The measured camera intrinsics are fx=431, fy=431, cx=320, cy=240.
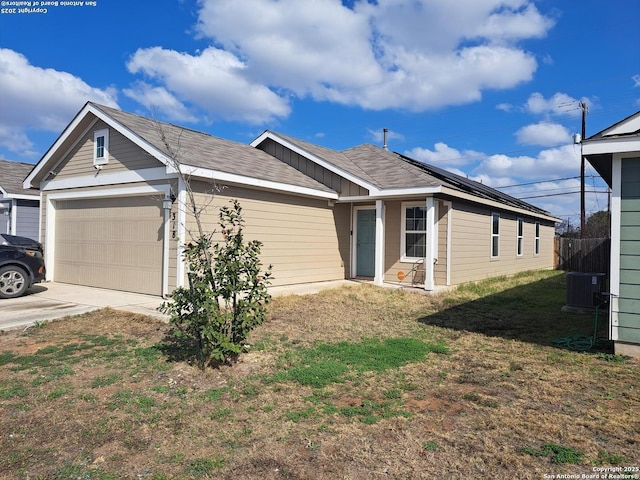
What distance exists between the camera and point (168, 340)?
5891 millimetres

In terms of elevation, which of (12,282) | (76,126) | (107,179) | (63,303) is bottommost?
(63,303)

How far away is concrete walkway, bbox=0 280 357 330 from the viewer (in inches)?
282

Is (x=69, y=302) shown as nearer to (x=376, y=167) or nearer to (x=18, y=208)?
(x=376, y=167)

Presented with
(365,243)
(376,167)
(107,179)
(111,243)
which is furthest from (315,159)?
(111,243)

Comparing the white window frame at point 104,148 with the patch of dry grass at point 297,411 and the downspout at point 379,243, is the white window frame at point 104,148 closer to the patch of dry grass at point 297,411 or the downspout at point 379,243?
the patch of dry grass at point 297,411

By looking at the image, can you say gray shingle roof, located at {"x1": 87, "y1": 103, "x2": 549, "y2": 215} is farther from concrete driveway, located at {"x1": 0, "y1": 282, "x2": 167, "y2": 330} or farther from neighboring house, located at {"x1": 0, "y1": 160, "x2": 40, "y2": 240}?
neighboring house, located at {"x1": 0, "y1": 160, "x2": 40, "y2": 240}

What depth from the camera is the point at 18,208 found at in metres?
15.3

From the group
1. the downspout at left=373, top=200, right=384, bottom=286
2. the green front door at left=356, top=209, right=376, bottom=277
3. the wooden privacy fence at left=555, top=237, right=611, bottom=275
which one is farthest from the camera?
the wooden privacy fence at left=555, top=237, right=611, bottom=275

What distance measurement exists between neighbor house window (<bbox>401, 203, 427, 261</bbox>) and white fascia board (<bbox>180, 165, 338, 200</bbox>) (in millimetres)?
2057

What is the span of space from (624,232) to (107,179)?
10.2 m

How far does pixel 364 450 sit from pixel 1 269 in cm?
891

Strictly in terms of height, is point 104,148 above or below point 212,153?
above

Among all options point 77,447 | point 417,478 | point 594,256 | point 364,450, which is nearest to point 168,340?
point 77,447

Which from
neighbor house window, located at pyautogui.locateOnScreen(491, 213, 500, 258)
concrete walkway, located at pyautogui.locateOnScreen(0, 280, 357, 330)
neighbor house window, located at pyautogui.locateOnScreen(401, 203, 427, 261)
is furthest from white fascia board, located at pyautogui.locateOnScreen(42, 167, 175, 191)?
neighbor house window, located at pyautogui.locateOnScreen(491, 213, 500, 258)
